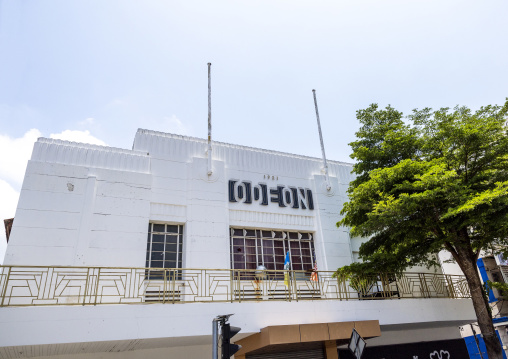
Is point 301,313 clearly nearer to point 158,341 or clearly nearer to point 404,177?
point 158,341

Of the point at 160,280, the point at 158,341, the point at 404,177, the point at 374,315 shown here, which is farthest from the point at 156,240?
the point at 404,177

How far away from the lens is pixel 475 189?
11.3m

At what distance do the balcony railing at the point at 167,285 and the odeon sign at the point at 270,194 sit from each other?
305cm

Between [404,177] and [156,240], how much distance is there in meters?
8.93

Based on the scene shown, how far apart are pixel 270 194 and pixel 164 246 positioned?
16.3 ft

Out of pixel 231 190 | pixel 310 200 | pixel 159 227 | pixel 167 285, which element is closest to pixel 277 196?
pixel 310 200

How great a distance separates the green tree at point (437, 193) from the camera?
1062 centimetres

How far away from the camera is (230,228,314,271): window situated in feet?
48.5

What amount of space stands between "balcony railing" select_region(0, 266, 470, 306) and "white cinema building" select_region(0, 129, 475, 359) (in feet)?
0.22

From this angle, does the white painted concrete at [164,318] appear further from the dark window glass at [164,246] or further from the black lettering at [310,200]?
the black lettering at [310,200]

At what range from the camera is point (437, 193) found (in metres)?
10.9

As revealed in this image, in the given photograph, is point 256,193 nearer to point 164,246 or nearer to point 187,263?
point 187,263

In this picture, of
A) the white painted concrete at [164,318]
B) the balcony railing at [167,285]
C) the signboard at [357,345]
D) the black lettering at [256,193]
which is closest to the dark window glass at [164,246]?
the balcony railing at [167,285]

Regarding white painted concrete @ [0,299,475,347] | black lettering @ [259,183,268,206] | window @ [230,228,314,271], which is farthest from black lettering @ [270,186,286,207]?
white painted concrete @ [0,299,475,347]
